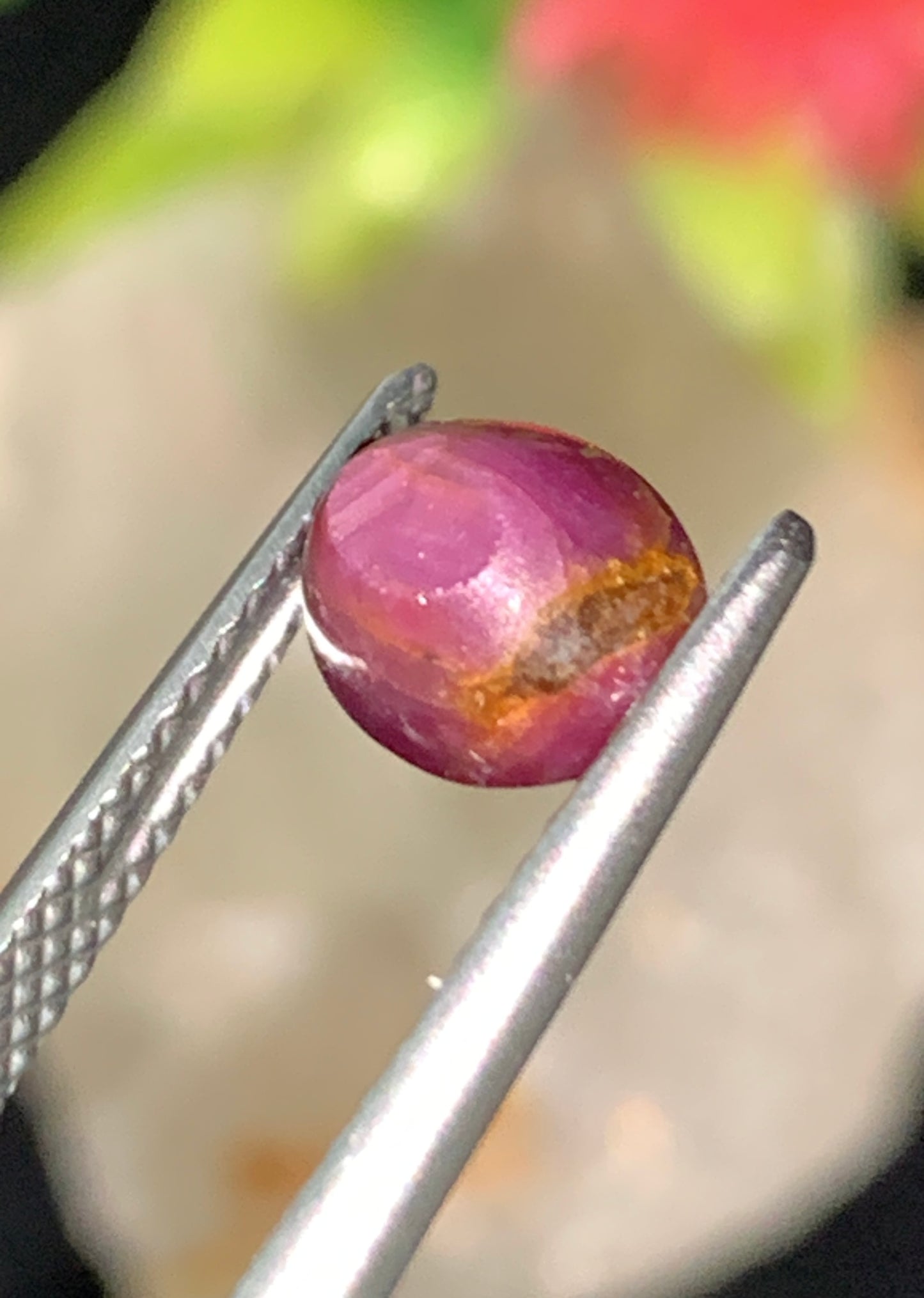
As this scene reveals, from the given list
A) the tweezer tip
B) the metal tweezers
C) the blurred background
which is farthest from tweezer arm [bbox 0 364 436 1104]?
the blurred background

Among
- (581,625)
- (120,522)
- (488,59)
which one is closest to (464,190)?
(488,59)

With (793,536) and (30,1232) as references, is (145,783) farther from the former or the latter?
(30,1232)

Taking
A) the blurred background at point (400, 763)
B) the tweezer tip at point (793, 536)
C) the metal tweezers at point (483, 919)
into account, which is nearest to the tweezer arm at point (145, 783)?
the metal tweezers at point (483, 919)

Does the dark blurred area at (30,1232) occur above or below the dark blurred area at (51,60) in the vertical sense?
below

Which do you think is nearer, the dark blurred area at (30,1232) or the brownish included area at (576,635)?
the brownish included area at (576,635)

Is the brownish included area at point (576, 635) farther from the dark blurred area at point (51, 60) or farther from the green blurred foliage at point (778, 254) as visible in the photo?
the dark blurred area at point (51, 60)

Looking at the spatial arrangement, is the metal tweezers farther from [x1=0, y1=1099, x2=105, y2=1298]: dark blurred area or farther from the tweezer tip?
[x1=0, y1=1099, x2=105, y2=1298]: dark blurred area

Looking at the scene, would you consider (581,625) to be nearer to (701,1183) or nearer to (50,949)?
(50,949)
